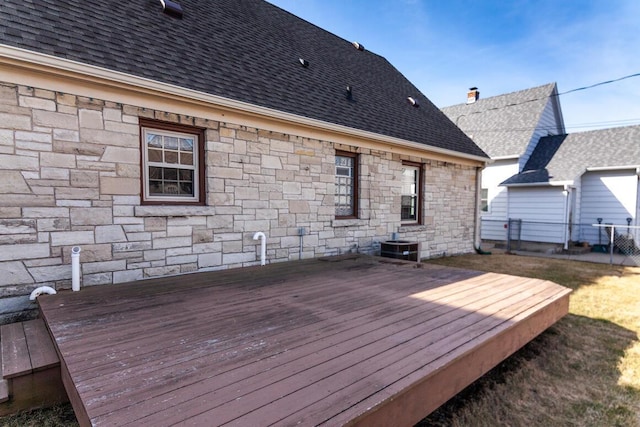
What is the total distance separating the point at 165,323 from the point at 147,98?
9.57ft

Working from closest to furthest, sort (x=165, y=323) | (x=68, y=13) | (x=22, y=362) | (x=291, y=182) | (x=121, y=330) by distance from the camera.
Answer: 1. (x=22, y=362)
2. (x=121, y=330)
3. (x=165, y=323)
4. (x=68, y=13)
5. (x=291, y=182)

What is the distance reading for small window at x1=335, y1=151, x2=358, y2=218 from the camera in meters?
6.64

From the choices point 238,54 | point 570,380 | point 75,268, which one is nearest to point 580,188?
point 570,380

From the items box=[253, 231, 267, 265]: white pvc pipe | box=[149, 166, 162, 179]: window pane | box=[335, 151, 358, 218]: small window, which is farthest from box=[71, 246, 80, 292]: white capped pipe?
box=[335, 151, 358, 218]: small window

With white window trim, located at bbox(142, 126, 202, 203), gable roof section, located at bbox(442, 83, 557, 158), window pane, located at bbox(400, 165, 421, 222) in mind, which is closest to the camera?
white window trim, located at bbox(142, 126, 202, 203)

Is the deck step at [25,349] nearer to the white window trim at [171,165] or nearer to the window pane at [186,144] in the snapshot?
the white window trim at [171,165]

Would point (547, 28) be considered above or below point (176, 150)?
above

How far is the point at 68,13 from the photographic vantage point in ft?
13.5

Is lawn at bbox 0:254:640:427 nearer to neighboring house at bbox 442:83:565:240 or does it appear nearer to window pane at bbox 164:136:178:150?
window pane at bbox 164:136:178:150

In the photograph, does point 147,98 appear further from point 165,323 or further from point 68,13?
point 165,323

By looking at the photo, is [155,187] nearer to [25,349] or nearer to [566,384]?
[25,349]

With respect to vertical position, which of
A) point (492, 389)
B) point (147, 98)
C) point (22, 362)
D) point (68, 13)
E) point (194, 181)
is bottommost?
point (492, 389)

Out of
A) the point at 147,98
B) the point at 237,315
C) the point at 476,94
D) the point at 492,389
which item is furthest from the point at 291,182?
the point at 476,94

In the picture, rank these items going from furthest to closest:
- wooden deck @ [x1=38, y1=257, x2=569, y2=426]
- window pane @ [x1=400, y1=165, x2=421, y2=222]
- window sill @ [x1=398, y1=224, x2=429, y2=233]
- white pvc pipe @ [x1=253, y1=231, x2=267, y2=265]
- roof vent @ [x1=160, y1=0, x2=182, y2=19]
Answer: window pane @ [x1=400, y1=165, x2=421, y2=222] < window sill @ [x1=398, y1=224, x2=429, y2=233] < roof vent @ [x1=160, y1=0, x2=182, y2=19] < white pvc pipe @ [x1=253, y1=231, x2=267, y2=265] < wooden deck @ [x1=38, y1=257, x2=569, y2=426]
